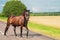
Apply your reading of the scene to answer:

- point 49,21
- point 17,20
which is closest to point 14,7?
point 49,21

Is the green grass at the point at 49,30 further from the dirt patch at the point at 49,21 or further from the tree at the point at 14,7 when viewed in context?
the tree at the point at 14,7

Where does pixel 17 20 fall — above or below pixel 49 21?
above

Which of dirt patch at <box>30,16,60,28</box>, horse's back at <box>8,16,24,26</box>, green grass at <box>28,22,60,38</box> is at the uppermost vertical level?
horse's back at <box>8,16,24,26</box>

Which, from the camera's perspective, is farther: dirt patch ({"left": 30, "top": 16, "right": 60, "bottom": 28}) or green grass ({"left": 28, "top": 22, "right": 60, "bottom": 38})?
dirt patch ({"left": 30, "top": 16, "right": 60, "bottom": 28})

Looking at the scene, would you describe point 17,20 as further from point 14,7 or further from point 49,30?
point 14,7

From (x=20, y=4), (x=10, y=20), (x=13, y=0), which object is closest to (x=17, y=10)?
(x=20, y=4)

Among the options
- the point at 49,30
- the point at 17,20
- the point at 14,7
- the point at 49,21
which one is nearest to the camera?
the point at 17,20

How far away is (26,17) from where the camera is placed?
55.3 ft

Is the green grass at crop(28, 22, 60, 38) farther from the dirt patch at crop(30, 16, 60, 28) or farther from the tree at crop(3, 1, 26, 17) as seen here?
the tree at crop(3, 1, 26, 17)

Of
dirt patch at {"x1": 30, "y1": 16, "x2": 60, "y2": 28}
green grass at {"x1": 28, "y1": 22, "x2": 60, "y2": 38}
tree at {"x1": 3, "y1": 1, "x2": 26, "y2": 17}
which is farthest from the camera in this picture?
tree at {"x1": 3, "y1": 1, "x2": 26, "y2": 17}

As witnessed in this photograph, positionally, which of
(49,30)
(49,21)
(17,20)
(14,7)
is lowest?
(49,21)

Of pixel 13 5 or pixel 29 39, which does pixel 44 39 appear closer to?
pixel 29 39

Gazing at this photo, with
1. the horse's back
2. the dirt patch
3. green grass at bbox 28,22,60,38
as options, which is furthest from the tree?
the horse's back

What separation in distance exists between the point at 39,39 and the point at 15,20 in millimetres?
3036
